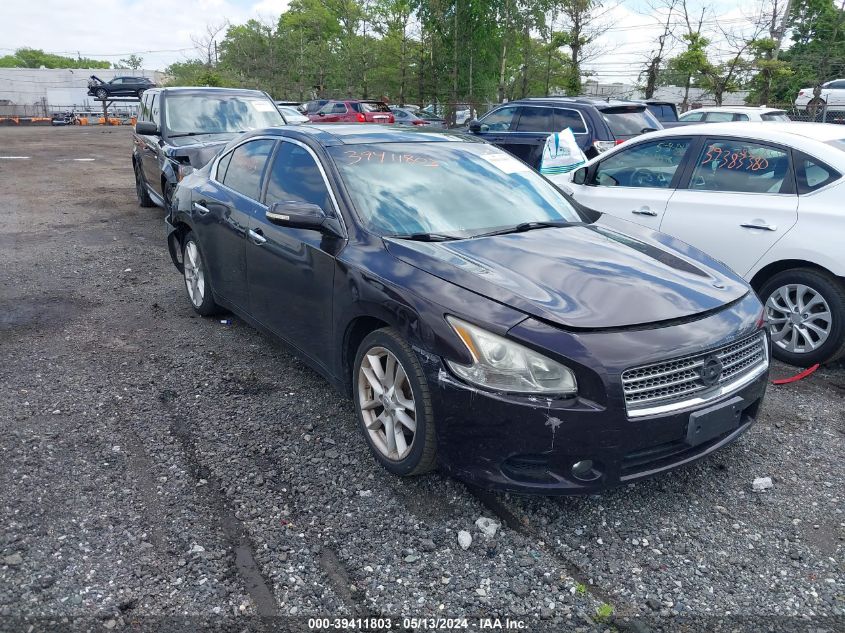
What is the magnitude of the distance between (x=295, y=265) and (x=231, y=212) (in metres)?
1.07

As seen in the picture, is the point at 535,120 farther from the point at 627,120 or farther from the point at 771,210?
the point at 771,210

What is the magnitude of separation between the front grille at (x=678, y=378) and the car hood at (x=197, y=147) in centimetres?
640

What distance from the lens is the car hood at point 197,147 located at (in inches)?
325

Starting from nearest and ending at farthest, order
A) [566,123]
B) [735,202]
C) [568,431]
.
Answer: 1. [568,431]
2. [735,202]
3. [566,123]

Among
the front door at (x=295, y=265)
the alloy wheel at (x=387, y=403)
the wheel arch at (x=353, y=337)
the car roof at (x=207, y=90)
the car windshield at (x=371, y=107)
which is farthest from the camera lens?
the car windshield at (x=371, y=107)

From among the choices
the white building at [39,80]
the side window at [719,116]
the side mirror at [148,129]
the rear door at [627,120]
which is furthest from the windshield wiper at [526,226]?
the white building at [39,80]

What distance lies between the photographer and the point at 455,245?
135 inches

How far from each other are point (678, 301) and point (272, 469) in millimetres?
2159

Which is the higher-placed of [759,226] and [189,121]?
[189,121]

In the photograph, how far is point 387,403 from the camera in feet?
10.7

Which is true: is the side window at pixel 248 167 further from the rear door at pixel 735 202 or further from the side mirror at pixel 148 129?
the side mirror at pixel 148 129

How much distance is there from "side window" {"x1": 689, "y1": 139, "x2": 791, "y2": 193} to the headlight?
321 cm

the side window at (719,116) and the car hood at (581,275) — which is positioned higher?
the side window at (719,116)

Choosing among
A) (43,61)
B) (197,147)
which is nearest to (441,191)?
(197,147)
